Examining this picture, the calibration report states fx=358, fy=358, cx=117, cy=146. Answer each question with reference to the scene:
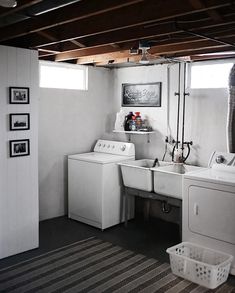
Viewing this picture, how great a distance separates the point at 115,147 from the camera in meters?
5.02

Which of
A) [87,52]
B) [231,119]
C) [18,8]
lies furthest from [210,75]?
[18,8]

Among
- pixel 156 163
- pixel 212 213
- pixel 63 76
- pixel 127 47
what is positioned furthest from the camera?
pixel 63 76

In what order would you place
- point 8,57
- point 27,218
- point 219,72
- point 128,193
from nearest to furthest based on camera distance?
point 8,57 < point 27,218 < point 219,72 < point 128,193

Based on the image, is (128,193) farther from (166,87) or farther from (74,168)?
(166,87)

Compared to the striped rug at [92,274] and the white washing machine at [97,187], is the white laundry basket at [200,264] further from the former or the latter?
the white washing machine at [97,187]

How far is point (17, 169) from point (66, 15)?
1.70 meters

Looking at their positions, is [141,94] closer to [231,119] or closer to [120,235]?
[231,119]

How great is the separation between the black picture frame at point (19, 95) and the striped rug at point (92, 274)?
5.28ft

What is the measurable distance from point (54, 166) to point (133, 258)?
1776 millimetres

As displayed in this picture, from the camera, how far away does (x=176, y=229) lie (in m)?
4.55

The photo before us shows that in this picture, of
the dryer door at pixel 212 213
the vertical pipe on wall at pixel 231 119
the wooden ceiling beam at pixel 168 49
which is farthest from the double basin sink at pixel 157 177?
the wooden ceiling beam at pixel 168 49

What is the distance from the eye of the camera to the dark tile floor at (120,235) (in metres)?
3.86

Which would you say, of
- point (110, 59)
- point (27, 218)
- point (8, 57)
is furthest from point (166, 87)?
point (27, 218)

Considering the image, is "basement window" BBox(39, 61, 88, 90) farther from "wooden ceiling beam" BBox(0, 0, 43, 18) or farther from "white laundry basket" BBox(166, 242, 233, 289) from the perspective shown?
"white laundry basket" BBox(166, 242, 233, 289)
